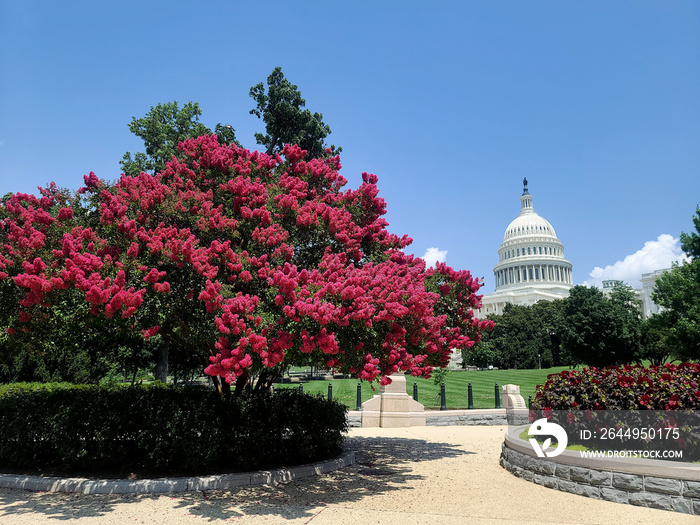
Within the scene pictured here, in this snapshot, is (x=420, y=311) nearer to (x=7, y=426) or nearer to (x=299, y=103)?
(x=7, y=426)

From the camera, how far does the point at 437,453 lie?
41.1ft

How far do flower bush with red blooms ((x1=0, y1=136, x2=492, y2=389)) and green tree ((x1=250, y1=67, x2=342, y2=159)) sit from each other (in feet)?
37.8

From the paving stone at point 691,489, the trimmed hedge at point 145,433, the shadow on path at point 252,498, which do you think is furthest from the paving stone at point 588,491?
the trimmed hedge at point 145,433

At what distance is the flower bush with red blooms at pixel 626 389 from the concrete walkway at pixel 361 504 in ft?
5.61

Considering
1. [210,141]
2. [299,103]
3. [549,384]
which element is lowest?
[549,384]

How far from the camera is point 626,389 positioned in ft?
27.8

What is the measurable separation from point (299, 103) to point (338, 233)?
14.9m

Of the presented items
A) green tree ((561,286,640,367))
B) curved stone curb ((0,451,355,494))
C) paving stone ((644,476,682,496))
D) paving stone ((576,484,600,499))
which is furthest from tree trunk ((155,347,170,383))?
green tree ((561,286,640,367))

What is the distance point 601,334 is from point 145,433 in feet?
188

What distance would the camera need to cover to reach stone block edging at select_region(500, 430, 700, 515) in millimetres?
6855

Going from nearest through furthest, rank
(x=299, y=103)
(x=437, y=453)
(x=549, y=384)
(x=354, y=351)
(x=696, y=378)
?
(x=354, y=351) < (x=696, y=378) < (x=549, y=384) < (x=437, y=453) < (x=299, y=103)

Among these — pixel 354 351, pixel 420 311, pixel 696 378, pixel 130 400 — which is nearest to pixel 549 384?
pixel 696 378

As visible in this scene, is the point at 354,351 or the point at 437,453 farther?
the point at 437,453

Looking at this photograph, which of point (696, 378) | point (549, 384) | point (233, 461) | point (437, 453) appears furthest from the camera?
point (437, 453)
